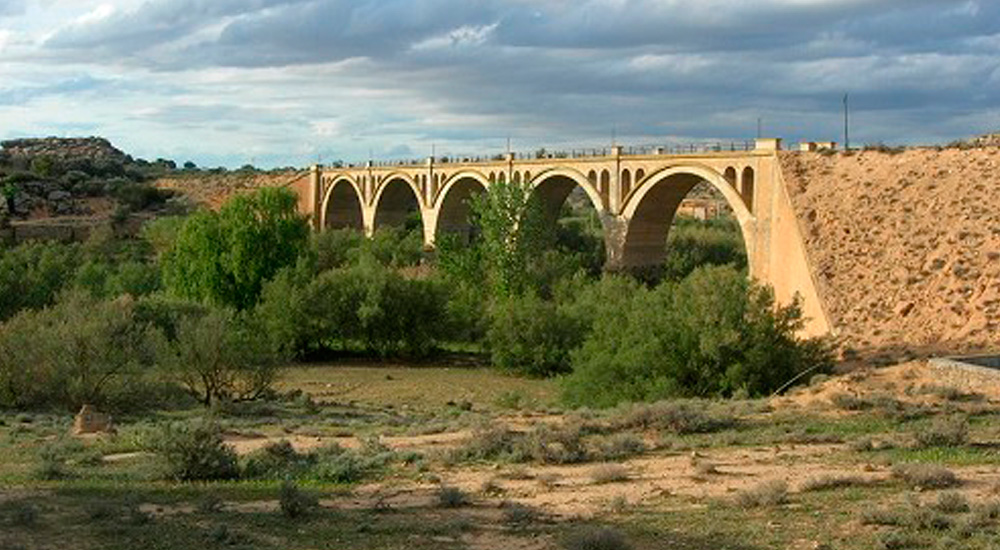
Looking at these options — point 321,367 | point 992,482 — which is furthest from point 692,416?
point 321,367

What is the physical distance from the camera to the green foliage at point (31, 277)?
4406cm

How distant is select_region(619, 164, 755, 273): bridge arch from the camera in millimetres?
46188

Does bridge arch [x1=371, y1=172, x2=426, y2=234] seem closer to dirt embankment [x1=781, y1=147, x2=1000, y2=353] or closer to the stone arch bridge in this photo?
the stone arch bridge

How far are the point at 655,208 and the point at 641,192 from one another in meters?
1.76

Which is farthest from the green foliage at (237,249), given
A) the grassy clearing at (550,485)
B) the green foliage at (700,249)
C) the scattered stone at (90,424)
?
the grassy clearing at (550,485)

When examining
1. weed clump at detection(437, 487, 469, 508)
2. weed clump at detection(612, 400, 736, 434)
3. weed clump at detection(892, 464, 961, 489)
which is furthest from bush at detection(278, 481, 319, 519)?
weed clump at detection(612, 400, 736, 434)

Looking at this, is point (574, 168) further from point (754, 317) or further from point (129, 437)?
point (129, 437)

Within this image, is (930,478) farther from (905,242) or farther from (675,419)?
(905,242)

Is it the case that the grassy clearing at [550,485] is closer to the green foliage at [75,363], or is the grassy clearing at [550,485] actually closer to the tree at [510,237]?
the green foliage at [75,363]

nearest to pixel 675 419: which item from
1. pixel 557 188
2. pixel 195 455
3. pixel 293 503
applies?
pixel 195 455

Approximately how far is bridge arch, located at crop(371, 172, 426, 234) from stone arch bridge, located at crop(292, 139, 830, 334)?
0.40ft

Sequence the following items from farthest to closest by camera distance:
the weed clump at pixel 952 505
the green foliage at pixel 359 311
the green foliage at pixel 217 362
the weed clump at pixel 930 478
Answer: the green foliage at pixel 359 311 → the green foliage at pixel 217 362 → the weed clump at pixel 930 478 → the weed clump at pixel 952 505

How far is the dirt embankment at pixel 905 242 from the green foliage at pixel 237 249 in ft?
66.2

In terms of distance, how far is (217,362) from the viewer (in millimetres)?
27500
